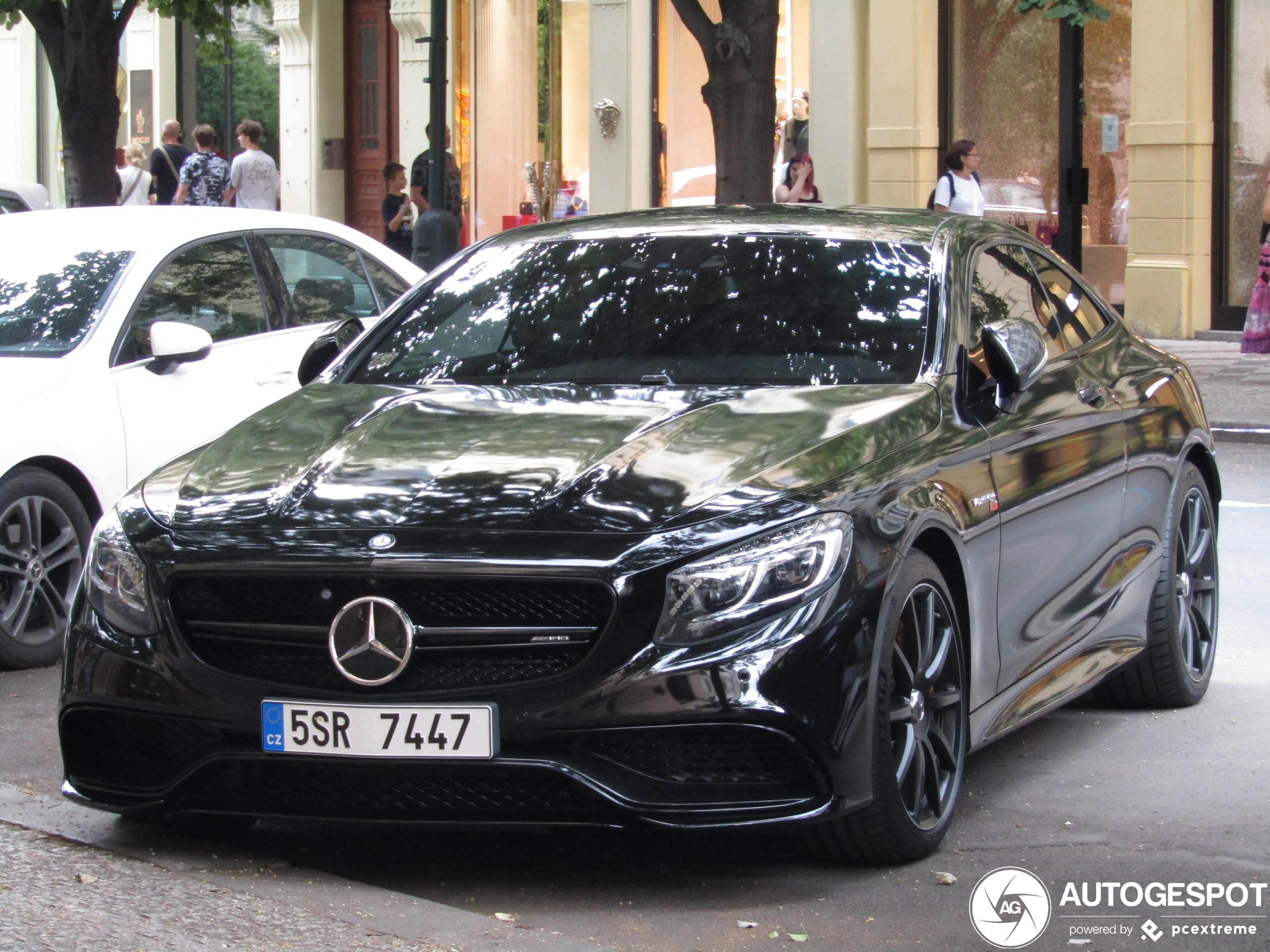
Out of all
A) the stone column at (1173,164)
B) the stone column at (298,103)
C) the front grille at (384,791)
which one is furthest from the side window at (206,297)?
the stone column at (298,103)

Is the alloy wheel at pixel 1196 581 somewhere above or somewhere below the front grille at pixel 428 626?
below

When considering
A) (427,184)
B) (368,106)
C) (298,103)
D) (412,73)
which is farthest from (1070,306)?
(298,103)

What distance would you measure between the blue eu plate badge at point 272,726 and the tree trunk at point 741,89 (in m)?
11.5

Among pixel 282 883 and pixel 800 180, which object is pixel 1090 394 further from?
pixel 800 180

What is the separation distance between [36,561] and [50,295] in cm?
120

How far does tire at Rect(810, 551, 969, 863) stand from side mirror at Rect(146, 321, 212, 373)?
147 inches

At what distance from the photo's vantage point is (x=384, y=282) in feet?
30.5

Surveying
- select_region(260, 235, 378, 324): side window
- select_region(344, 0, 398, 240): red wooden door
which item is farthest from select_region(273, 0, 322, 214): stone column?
select_region(260, 235, 378, 324): side window

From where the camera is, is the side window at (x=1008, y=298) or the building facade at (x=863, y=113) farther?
the building facade at (x=863, y=113)

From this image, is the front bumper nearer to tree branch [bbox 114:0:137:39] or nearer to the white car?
the white car

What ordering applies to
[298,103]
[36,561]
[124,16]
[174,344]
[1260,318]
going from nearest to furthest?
[36,561], [174,344], [1260,318], [124,16], [298,103]

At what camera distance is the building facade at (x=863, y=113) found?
65.9ft

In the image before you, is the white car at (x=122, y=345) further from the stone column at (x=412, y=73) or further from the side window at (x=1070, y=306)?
the stone column at (x=412, y=73)

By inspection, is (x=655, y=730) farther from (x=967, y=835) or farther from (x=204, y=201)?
(x=204, y=201)
